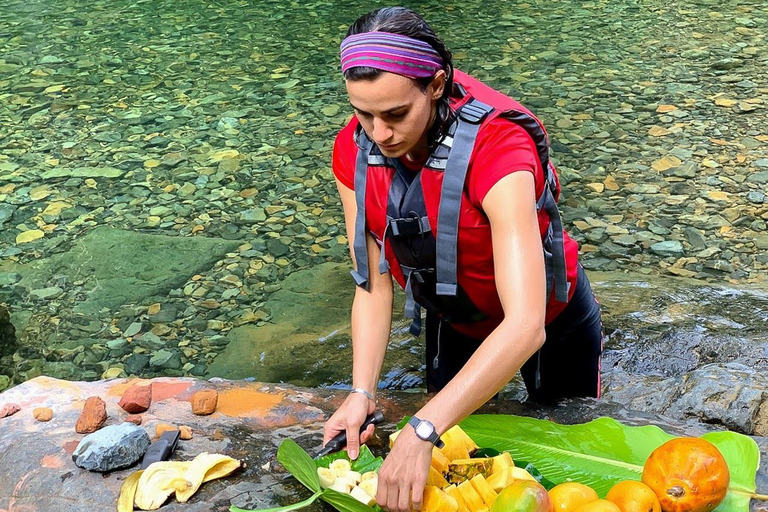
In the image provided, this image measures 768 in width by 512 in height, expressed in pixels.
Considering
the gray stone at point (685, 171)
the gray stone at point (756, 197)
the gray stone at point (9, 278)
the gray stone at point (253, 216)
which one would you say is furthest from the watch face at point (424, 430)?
the gray stone at point (685, 171)

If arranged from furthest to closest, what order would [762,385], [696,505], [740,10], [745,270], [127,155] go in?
[740,10] < [127,155] < [745,270] < [762,385] < [696,505]

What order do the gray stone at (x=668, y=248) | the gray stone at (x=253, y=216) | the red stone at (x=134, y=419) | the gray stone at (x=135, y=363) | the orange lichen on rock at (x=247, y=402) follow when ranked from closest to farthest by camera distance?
the red stone at (x=134, y=419) → the orange lichen on rock at (x=247, y=402) → the gray stone at (x=135, y=363) → the gray stone at (x=668, y=248) → the gray stone at (x=253, y=216)

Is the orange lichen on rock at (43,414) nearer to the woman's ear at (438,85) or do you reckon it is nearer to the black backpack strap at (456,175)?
the black backpack strap at (456,175)

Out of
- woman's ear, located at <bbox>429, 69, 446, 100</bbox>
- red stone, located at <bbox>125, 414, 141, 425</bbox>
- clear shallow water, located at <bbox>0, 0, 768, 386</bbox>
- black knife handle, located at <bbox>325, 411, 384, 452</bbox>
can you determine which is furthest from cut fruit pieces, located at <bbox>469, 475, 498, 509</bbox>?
clear shallow water, located at <bbox>0, 0, 768, 386</bbox>

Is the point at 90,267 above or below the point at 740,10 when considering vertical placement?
below

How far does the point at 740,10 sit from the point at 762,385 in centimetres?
844

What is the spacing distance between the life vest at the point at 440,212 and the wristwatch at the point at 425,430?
0.57 m

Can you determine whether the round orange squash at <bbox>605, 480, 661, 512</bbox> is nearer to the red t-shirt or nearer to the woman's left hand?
the woman's left hand

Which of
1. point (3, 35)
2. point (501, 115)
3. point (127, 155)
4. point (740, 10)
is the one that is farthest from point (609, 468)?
point (3, 35)

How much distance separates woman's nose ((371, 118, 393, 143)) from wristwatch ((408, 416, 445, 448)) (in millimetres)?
877

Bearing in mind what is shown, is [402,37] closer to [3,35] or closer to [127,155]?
[127,155]

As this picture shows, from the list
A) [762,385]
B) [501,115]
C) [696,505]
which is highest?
[501,115]

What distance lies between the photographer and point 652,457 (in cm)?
255

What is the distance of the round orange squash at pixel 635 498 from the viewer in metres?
2.41
